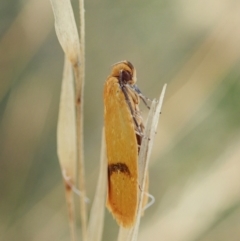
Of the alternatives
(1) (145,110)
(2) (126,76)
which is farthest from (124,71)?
(1) (145,110)

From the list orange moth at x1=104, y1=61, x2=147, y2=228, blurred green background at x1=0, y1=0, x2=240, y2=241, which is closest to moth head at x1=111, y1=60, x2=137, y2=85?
orange moth at x1=104, y1=61, x2=147, y2=228

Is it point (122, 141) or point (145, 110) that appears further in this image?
point (145, 110)

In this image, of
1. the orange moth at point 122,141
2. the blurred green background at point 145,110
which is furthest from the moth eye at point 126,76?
the blurred green background at point 145,110

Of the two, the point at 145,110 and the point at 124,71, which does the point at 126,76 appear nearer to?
the point at 124,71

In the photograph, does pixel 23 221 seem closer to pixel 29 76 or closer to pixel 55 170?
pixel 55 170

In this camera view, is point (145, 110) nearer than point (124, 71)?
No

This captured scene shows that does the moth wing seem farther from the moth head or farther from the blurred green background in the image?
the blurred green background
